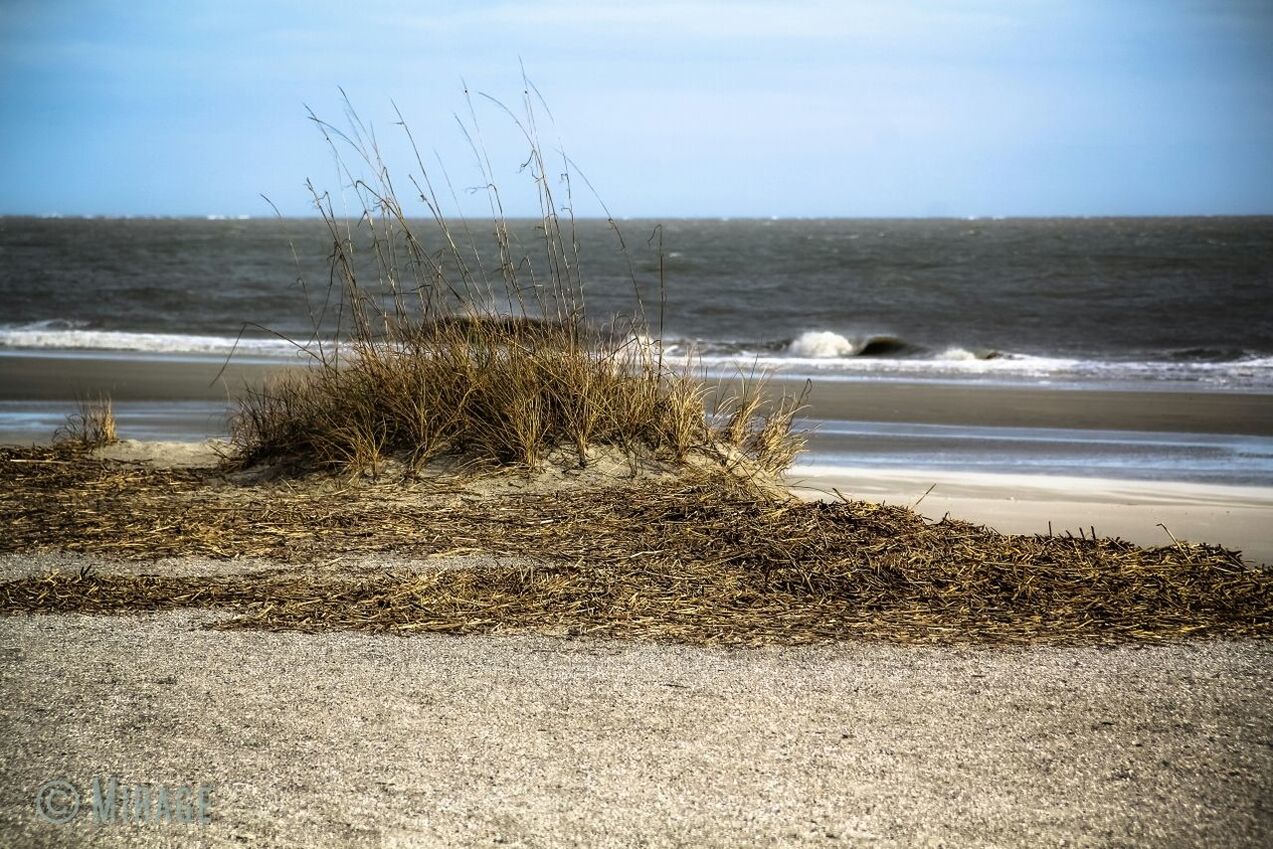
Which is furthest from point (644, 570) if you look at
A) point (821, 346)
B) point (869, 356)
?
point (821, 346)

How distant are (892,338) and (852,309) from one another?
6.42 metres

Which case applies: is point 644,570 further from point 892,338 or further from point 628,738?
point 892,338

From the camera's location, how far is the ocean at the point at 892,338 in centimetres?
978

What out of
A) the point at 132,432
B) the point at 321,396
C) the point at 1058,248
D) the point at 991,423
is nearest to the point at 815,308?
the point at 991,423

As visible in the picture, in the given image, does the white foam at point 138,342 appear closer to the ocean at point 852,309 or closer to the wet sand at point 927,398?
the ocean at point 852,309

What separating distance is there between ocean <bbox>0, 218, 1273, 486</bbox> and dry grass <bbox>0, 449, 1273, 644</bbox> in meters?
1.43

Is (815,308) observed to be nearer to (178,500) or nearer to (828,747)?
(178,500)

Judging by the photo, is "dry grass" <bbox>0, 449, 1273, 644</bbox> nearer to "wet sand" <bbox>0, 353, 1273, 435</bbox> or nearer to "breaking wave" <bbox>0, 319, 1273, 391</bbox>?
"wet sand" <bbox>0, 353, 1273, 435</bbox>

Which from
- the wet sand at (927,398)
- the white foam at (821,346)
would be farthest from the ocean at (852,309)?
the wet sand at (927,398)

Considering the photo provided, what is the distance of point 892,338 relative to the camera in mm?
23953

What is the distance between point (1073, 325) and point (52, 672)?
83.6 feet

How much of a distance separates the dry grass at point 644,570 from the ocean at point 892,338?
143 centimetres

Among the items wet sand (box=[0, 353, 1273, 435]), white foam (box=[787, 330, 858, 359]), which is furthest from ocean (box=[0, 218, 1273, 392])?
wet sand (box=[0, 353, 1273, 435])

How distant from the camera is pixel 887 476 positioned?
7793mm
